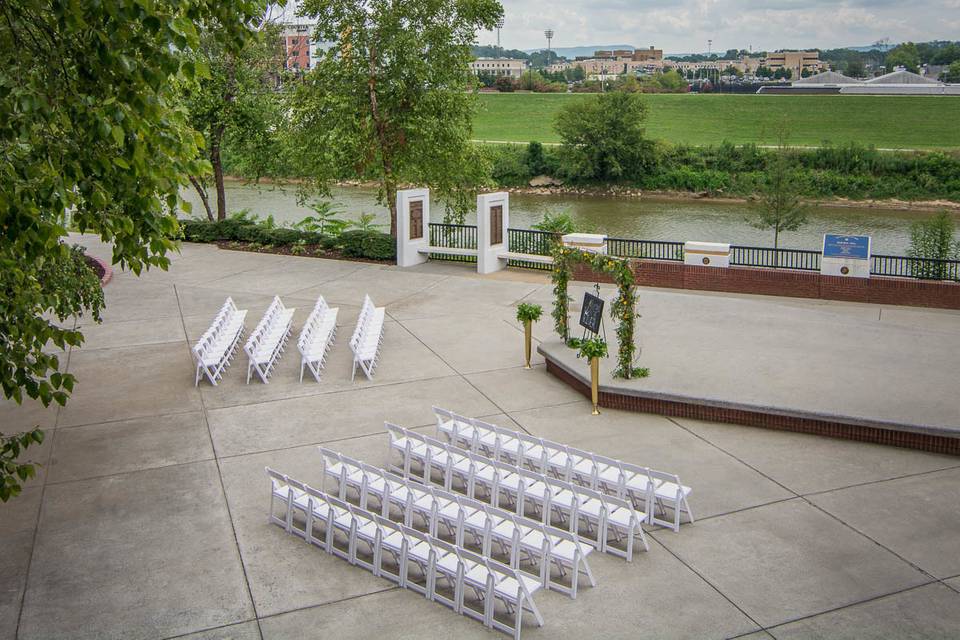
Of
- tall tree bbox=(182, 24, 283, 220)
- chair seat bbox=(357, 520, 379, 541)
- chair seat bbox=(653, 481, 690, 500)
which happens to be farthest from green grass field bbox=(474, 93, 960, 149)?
chair seat bbox=(357, 520, 379, 541)

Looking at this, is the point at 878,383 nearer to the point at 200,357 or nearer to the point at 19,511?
the point at 200,357

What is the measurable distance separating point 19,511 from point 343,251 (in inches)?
635

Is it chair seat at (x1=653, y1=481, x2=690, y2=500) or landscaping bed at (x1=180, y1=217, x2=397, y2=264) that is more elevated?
landscaping bed at (x1=180, y1=217, x2=397, y2=264)

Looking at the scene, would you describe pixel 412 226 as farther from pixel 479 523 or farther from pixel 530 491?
pixel 479 523

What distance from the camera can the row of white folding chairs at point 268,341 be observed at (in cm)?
1538

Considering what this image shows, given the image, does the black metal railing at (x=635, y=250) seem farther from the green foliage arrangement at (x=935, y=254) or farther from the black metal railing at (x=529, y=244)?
the green foliage arrangement at (x=935, y=254)

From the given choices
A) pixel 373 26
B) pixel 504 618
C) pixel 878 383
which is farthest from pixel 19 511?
pixel 373 26

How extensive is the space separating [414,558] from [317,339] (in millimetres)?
7997

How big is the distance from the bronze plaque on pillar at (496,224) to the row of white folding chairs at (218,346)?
796 centimetres

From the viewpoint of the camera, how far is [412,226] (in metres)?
25.0

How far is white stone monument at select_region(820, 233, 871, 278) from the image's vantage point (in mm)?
20875

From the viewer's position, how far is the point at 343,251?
86.4 ft

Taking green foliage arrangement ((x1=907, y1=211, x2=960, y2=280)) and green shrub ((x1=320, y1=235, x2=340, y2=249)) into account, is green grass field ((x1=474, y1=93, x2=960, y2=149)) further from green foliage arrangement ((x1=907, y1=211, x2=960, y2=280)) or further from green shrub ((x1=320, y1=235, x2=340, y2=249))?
green shrub ((x1=320, y1=235, x2=340, y2=249))

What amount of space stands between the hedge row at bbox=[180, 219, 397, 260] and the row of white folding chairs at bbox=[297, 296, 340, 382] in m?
7.05
